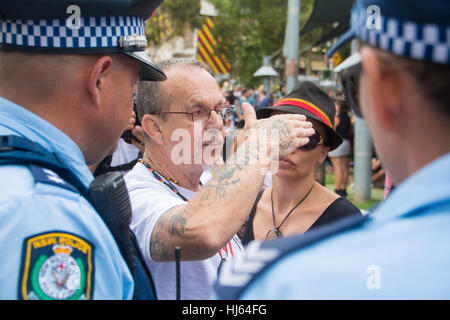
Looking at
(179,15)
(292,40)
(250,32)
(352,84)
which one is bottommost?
(352,84)

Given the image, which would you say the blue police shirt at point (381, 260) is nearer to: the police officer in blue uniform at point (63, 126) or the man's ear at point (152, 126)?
the police officer in blue uniform at point (63, 126)

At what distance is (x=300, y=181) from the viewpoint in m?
3.23

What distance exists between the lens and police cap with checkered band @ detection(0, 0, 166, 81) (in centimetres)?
139

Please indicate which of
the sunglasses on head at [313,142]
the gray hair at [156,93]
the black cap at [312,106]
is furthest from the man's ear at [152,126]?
the sunglasses on head at [313,142]

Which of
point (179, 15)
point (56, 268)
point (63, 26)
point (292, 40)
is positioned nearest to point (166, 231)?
point (56, 268)

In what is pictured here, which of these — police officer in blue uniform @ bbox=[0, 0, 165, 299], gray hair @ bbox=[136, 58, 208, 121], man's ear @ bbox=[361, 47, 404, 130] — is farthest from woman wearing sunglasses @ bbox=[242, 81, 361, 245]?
man's ear @ bbox=[361, 47, 404, 130]

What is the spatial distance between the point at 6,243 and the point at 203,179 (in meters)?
1.83

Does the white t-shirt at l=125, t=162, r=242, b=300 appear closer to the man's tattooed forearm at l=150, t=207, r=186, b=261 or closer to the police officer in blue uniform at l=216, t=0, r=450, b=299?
the man's tattooed forearm at l=150, t=207, r=186, b=261

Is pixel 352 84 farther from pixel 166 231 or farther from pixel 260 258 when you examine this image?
pixel 166 231

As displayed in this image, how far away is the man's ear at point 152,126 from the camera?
2.48 meters

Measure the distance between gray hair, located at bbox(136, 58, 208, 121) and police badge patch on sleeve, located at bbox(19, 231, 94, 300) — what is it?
141cm

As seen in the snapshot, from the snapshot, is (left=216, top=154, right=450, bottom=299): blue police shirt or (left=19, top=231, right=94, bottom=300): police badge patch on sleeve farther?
(left=19, top=231, right=94, bottom=300): police badge patch on sleeve

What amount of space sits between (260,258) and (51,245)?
22.5 inches
